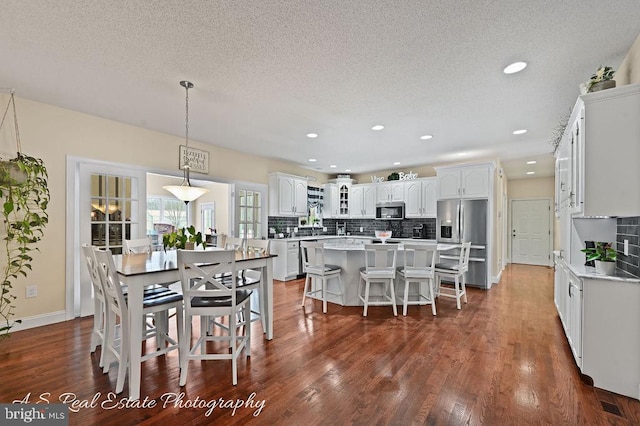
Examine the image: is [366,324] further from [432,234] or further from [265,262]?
[432,234]

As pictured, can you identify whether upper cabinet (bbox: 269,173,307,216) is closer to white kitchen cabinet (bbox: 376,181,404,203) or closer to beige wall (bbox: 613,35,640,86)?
white kitchen cabinet (bbox: 376,181,404,203)

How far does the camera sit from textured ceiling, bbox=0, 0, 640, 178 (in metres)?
1.96

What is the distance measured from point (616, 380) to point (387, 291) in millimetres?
2551

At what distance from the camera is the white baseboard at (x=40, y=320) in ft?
11.1

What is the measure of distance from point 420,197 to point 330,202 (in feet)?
7.79

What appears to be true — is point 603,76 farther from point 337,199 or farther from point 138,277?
point 337,199

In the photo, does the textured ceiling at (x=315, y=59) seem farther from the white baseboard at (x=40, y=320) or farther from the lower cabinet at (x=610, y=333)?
the white baseboard at (x=40, y=320)

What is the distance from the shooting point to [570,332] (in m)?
2.81

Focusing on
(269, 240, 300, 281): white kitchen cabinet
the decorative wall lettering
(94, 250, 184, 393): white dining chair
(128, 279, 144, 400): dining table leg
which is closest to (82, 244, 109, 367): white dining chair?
(94, 250, 184, 393): white dining chair

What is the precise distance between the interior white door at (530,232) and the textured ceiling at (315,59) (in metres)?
5.36

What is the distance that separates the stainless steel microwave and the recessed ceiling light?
4501mm

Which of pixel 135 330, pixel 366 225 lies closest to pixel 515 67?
pixel 135 330

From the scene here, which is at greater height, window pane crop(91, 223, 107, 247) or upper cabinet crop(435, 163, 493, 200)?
upper cabinet crop(435, 163, 493, 200)

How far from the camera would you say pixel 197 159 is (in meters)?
5.07
